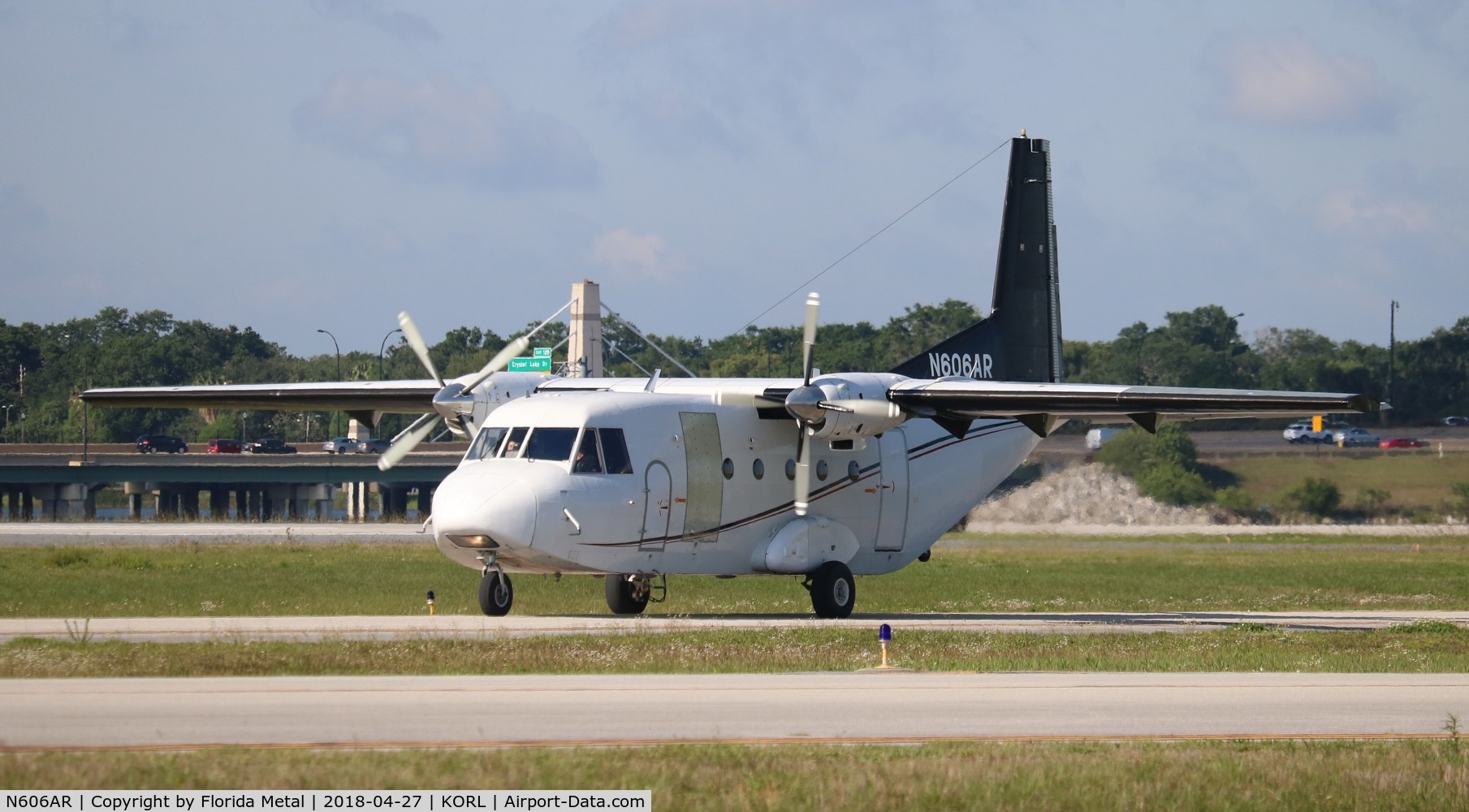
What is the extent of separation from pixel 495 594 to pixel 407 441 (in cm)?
379

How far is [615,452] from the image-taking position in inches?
840

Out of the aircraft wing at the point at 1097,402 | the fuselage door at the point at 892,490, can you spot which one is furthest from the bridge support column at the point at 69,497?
the aircraft wing at the point at 1097,402

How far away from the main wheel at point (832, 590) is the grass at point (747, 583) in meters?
1.34

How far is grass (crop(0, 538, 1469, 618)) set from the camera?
25.5m

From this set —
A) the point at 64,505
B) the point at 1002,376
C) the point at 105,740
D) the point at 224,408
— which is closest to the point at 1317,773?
the point at 105,740

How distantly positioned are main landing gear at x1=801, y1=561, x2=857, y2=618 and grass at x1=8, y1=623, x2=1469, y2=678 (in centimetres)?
374

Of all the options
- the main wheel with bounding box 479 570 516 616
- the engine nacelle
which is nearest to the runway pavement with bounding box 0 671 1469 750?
the main wheel with bounding box 479 570 516 616

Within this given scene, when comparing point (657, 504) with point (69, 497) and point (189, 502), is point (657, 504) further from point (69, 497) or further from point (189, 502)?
point (189, 502)

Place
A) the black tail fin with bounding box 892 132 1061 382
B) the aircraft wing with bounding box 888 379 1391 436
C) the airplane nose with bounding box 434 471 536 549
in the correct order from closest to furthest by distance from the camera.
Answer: the airplane nose with bounding box 434 471 536 549 < the aircraft wing with bounding box 888 379 1391 436 < the black tail fin with bounding box 892 132 1061 382

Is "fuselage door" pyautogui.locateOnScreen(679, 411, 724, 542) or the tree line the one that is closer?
"fuselage door" pyautogui.locateOnScreen(679, 411, 724, 542)

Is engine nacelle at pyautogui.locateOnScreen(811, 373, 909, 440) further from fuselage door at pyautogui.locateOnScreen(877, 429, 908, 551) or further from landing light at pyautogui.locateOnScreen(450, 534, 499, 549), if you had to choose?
landing light at pyautogui.locateOnScreen(450, 534, 499, 549)

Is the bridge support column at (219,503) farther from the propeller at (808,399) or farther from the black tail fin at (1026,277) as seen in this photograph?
the propeller at (808,399)

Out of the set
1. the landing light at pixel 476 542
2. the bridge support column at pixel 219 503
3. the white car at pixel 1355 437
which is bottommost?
the bridge support column at pixel 219 503

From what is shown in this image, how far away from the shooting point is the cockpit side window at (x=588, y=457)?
2092cm
